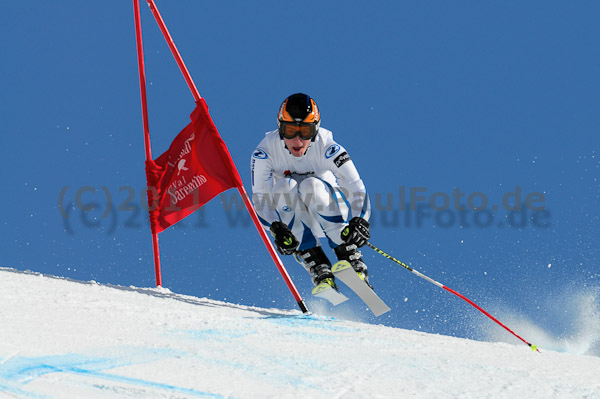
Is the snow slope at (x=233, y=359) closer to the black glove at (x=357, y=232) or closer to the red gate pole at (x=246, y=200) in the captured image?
the black glove at (x=357, y=232)

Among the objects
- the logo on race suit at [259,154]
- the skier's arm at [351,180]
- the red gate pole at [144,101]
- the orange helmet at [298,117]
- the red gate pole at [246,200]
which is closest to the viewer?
the orange helmet at [298,117]

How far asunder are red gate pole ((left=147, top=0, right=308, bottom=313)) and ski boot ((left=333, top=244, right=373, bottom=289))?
65cm

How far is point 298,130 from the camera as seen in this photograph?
5977 mm

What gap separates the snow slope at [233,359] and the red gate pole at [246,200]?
0.91m

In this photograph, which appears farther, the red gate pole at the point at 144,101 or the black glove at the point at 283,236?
the red gate pole at the point at 144,101

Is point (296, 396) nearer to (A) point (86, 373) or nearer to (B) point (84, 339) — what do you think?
(A) point (86, 373)

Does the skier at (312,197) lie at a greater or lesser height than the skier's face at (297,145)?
lesser

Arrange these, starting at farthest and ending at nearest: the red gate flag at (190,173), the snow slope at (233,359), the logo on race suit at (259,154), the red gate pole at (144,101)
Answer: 1. the red gate pole at (144,101)
2. the red gate flag at (190,173)
3. the logo on race suit at (259,154)
4. the snow slope at (233,359)

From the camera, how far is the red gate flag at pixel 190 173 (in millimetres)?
7102

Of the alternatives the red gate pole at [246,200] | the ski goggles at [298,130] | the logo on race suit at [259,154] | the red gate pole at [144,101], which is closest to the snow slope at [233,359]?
the red gate pole at [246,200]

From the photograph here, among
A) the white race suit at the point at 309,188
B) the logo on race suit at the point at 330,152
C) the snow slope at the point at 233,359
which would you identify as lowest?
the snow slope at the point at 233,359

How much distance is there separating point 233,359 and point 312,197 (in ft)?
8.53

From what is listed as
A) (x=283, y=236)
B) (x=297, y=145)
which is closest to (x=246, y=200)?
(x=283, y=236)

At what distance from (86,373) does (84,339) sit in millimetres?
689
